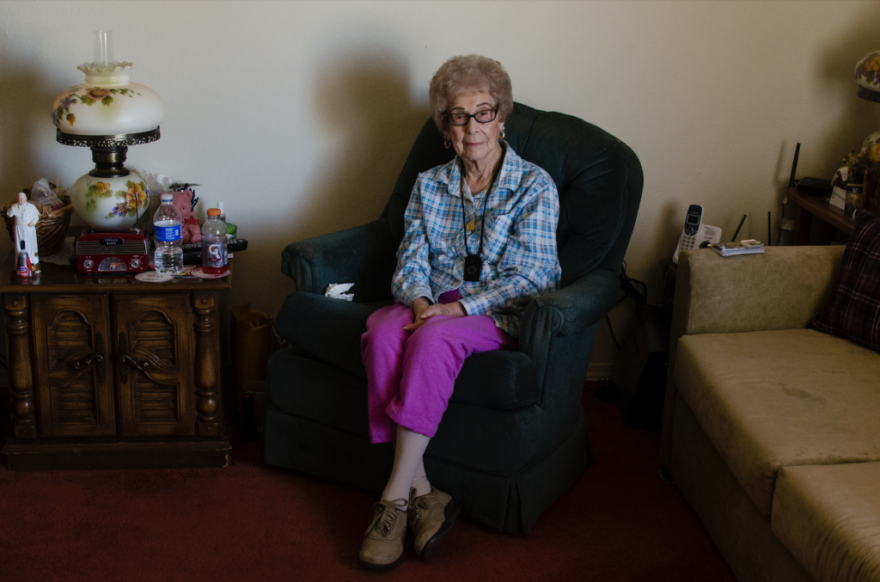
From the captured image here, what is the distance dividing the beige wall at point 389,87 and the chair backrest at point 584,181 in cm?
31

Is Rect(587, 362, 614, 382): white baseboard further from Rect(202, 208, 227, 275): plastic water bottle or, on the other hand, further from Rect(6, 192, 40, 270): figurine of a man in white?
Rect(6, 192, 40, 270): figurine of a man in white

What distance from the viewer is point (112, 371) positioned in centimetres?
221

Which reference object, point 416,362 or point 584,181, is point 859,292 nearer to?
point 584,181

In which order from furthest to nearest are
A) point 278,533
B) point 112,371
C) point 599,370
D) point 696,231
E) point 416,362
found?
point 599,370, point 696,231, point 112,371, point 278,533, point 416,362

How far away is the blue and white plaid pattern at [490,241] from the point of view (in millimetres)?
2064

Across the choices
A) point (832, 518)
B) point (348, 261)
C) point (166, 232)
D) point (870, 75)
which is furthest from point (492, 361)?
point (870, 75)

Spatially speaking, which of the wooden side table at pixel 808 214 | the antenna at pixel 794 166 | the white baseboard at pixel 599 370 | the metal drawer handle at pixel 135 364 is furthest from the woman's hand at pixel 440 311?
the antenna at pixel 794 166

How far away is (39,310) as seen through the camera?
2137mm

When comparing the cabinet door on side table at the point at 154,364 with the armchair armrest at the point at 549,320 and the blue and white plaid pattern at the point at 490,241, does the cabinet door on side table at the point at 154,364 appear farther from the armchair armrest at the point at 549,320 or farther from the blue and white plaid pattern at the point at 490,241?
the armchair armrest at the point at 549,320

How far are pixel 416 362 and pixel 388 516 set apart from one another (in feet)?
1.21

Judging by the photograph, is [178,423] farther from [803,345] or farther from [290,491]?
[803,345]

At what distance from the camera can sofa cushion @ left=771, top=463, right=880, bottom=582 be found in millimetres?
1343

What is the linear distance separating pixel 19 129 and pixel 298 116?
2.79 ft

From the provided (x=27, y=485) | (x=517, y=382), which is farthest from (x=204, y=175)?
(x=517, y=382)
